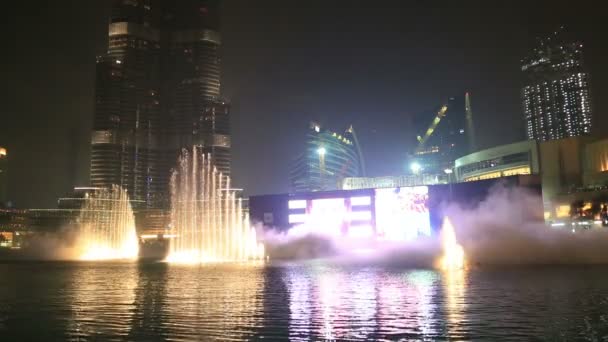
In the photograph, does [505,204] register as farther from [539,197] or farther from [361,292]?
[361,292]

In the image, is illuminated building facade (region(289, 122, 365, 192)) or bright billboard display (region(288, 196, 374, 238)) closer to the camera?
bright billboard display (region(288, 196, 374, 238))

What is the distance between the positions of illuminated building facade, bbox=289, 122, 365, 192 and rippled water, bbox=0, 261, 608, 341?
11162cm

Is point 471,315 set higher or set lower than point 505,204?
lower

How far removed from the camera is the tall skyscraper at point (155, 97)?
542 feet

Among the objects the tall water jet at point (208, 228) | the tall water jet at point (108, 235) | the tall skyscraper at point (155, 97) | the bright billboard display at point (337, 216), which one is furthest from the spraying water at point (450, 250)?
the tall skyscraper at point (155, 97)

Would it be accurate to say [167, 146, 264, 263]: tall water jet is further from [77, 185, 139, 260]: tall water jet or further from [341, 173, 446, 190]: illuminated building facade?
[341, 173, 446, 190]: illuminated building facade

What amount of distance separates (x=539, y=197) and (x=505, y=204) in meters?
4.92

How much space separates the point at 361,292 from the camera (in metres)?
22.8

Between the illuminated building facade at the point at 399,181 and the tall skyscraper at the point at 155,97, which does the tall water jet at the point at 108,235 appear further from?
the tall skyscraper at the point at 155,97

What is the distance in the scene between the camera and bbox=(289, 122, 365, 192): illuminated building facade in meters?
155

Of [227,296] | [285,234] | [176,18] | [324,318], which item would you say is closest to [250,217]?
[285,234]

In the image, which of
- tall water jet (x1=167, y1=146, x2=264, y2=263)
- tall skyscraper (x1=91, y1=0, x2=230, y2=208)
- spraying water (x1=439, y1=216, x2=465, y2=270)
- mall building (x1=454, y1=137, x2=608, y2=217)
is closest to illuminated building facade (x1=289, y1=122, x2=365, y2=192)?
tall skyscraper (x1=91, y1=0, x2=230, y2=208)

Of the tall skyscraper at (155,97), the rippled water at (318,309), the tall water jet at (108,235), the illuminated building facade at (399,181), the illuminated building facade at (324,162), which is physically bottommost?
the rippled water at (318,309)

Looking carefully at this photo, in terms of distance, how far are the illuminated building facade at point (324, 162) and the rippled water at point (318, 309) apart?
111621 millimetres
